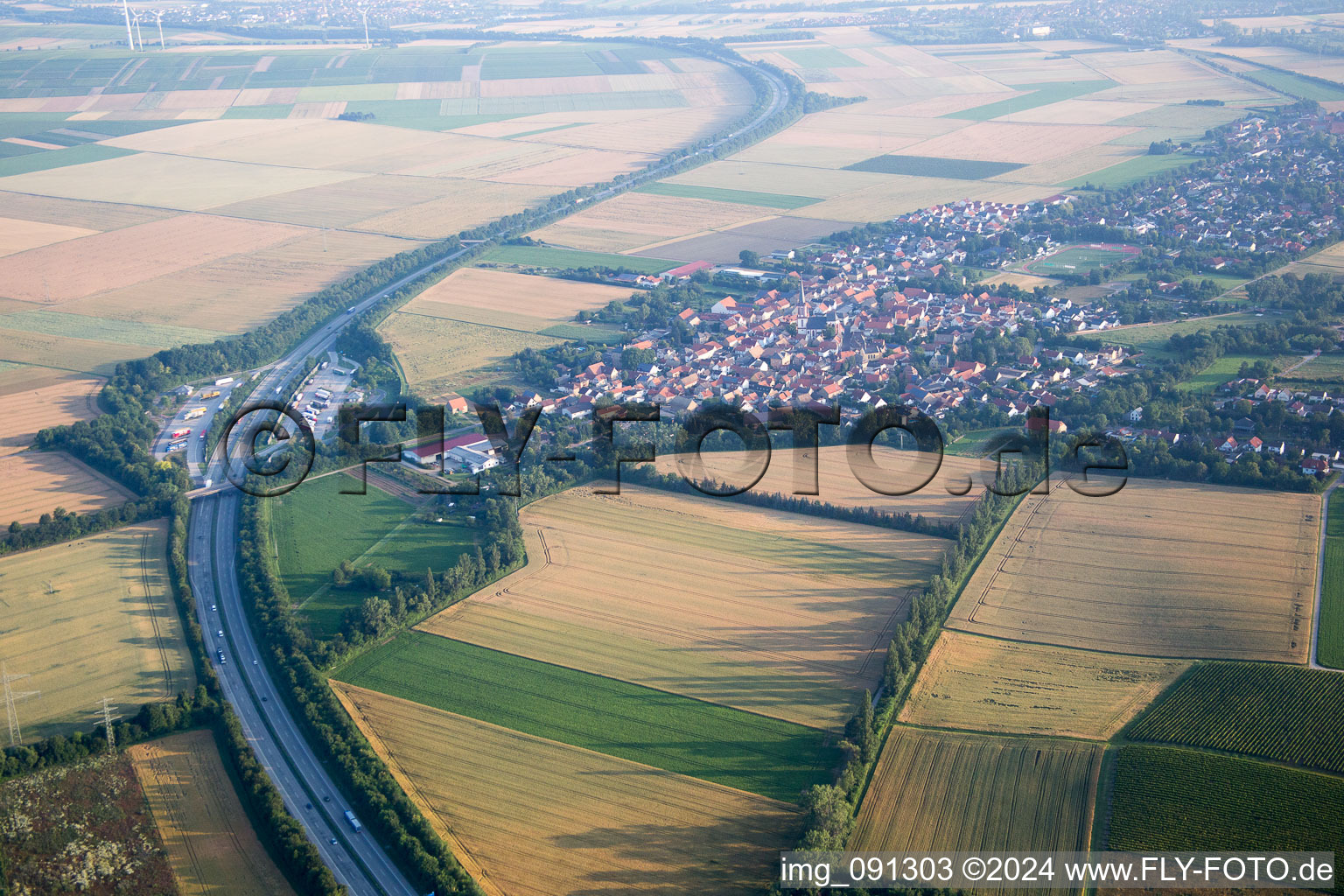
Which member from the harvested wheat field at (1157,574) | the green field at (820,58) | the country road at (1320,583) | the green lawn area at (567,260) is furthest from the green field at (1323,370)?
the green field at (820,58)

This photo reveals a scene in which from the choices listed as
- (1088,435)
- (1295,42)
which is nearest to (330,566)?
(1088,435)

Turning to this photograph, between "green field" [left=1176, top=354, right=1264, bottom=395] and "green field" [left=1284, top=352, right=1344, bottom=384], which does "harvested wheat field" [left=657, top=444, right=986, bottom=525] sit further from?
"green field" [left=1284, top=352, right=1344, bottom=384]

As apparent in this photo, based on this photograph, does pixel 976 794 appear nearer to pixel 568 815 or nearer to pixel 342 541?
pixel 568 815

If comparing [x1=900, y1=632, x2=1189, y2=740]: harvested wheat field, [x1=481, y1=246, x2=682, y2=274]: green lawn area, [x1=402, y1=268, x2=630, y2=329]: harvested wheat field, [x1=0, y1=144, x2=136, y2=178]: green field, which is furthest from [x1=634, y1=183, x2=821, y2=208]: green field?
[x1=900, y1=632, x2=1189, y2=740]: harvested wheat field

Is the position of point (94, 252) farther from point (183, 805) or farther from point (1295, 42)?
point (1295, 42)

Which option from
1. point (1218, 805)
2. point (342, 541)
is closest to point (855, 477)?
point (342, 541)

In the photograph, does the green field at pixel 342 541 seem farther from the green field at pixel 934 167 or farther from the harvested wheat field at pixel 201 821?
the green field at pixel 934 167

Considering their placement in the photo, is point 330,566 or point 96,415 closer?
point 330,566
